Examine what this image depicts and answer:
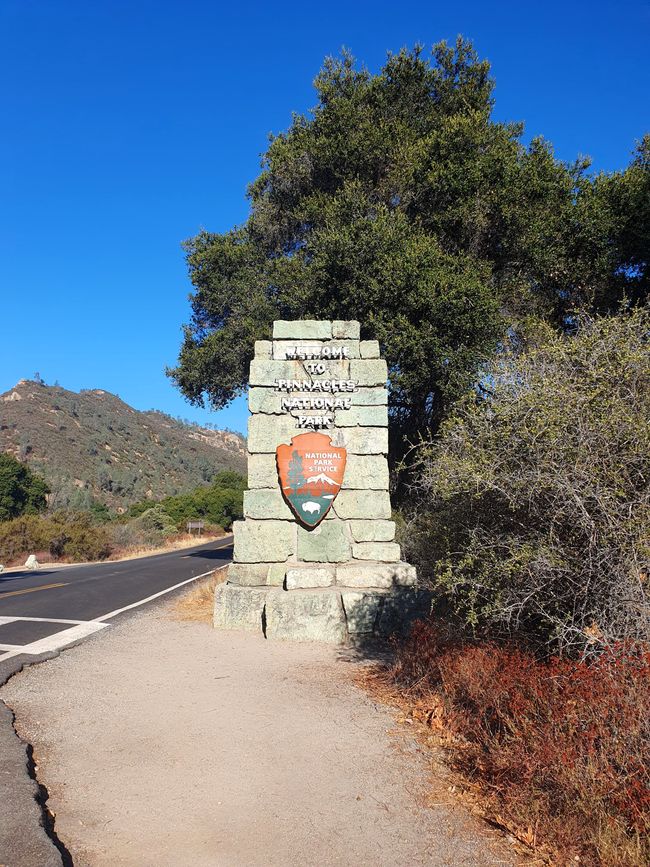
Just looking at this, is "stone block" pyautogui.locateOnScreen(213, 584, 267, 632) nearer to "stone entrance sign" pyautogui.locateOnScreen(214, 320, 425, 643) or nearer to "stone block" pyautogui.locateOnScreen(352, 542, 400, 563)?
"stone entrance sign" pyautogui.locateOnScreen(214, 320, 425, 643)

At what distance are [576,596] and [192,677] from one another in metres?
3.73

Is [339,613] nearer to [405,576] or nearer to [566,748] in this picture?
[405,576]

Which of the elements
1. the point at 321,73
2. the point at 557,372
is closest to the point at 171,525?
the point at 321,73

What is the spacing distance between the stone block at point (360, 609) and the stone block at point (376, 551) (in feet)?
2.60

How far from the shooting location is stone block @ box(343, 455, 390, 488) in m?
8.43

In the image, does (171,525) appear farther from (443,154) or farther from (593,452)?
(593,452)

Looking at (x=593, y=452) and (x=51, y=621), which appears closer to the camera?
(x=593, y=452)

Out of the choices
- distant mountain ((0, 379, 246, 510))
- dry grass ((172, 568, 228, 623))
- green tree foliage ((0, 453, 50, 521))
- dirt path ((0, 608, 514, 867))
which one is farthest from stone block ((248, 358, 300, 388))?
distant mountain ((0, 379, 246, 510))

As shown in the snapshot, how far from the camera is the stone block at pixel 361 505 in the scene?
8383 millimetres

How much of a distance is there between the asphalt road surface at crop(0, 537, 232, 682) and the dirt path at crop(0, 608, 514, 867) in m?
1.07

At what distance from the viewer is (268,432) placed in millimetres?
8484

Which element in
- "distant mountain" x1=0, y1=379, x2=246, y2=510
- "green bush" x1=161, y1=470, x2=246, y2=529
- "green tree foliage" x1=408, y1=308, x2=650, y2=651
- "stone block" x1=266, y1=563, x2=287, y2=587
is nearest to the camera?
"green tree foliage" x1=408, y1=308, x2=650, y2=651

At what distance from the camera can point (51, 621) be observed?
8.92 meters

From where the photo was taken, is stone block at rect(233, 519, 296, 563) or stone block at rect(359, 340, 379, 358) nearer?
stone block at rect(233, 519, 296, 563)
